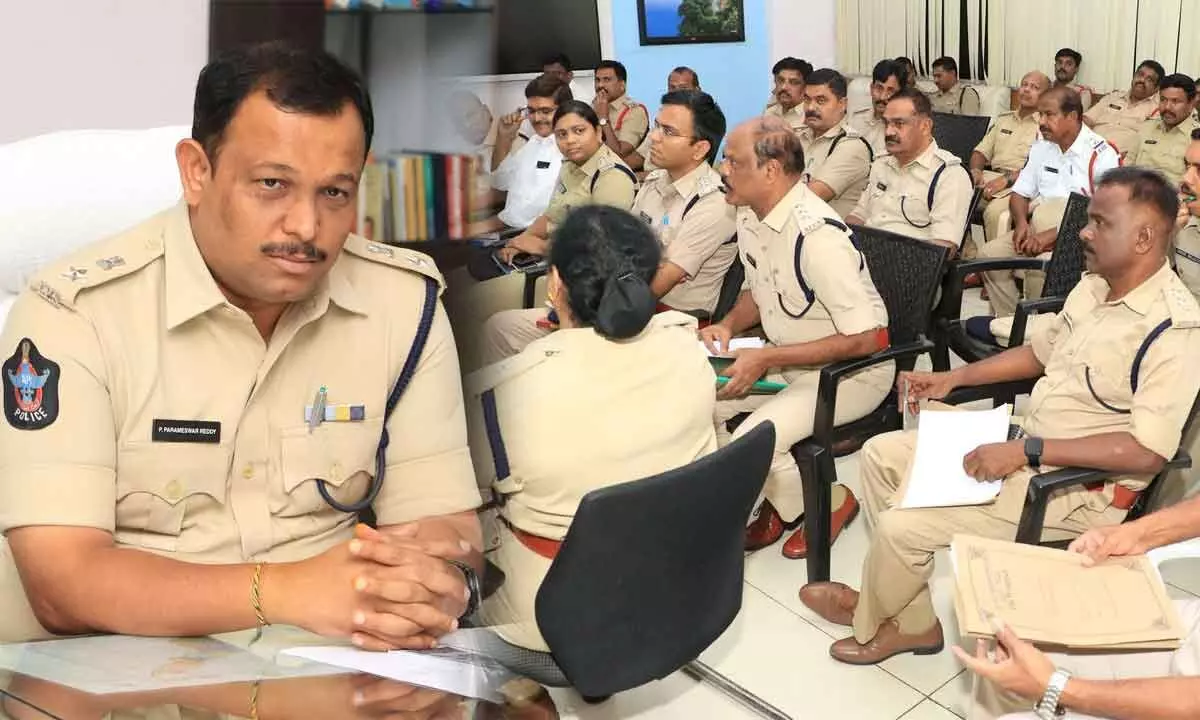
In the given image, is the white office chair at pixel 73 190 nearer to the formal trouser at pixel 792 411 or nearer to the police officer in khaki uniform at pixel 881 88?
the formal trouser at pixel 792 411

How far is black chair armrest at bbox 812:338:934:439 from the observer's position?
90.4 inches

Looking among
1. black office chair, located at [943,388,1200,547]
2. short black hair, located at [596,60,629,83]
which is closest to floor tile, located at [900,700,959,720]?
black office chair, located at [943,388,1200,547]

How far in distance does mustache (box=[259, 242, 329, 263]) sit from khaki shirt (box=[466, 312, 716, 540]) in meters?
0.66

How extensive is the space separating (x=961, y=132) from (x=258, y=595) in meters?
5.66

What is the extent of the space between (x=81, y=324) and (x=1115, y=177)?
1974 millimetres

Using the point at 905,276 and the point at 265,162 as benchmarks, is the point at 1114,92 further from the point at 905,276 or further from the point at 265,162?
the point at 265,162

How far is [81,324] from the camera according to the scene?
90 cm

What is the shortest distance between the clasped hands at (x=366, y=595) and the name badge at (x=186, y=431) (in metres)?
0.17

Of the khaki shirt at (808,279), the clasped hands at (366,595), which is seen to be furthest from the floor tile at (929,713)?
the clasped hands at (366,595)

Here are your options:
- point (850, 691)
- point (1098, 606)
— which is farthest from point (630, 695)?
point (1098, 606)

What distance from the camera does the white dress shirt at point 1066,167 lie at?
4160 mm

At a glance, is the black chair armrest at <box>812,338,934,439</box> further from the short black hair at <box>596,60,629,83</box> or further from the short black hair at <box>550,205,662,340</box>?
the short black hair at <box>596,60,629,83</box>

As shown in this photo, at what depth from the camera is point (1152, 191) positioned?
198 centimetres

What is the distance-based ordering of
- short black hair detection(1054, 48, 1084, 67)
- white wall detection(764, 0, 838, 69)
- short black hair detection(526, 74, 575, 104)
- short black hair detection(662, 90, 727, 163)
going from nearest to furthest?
short black hair detection(662, 90, 727, 163) < short black hair detection(526, 74, 575, 104) < short black hair detection(1054, 48, 1084, 67) < white wall detection(764, 0, 838, 69)
